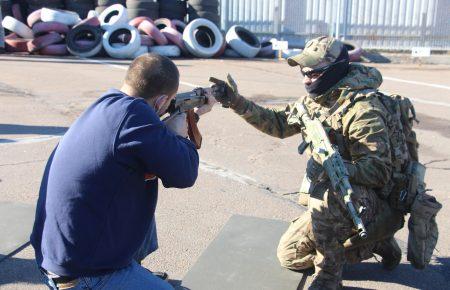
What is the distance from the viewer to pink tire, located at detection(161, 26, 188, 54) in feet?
58.1

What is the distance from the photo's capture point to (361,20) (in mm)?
20984

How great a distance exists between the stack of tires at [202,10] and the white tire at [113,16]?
119 inches

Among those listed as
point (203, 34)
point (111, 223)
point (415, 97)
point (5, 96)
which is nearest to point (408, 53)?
point (203, 34)

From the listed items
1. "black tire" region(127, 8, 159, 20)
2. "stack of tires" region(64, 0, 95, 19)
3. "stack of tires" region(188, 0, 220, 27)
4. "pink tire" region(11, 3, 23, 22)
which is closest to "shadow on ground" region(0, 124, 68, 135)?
"black tire" region(127, 8, 159, 20)

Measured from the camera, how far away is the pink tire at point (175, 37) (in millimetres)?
17719

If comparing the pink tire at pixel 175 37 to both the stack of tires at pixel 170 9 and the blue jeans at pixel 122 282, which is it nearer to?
the stack of tires at pixel 170 9

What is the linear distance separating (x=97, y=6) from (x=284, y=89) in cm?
1189

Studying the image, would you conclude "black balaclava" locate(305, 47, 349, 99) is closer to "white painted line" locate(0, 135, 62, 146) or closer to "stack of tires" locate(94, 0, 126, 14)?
"white painted line" locate(0, 135, 62, 146)

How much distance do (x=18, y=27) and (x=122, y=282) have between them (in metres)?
16.7

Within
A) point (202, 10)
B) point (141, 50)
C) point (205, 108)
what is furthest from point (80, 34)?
point (205, 108)

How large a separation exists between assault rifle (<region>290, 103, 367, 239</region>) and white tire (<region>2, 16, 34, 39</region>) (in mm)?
16000

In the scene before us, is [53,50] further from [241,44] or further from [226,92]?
[226,92]

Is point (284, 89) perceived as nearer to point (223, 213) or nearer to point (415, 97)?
point (415, 97)

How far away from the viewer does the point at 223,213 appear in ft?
14.5
